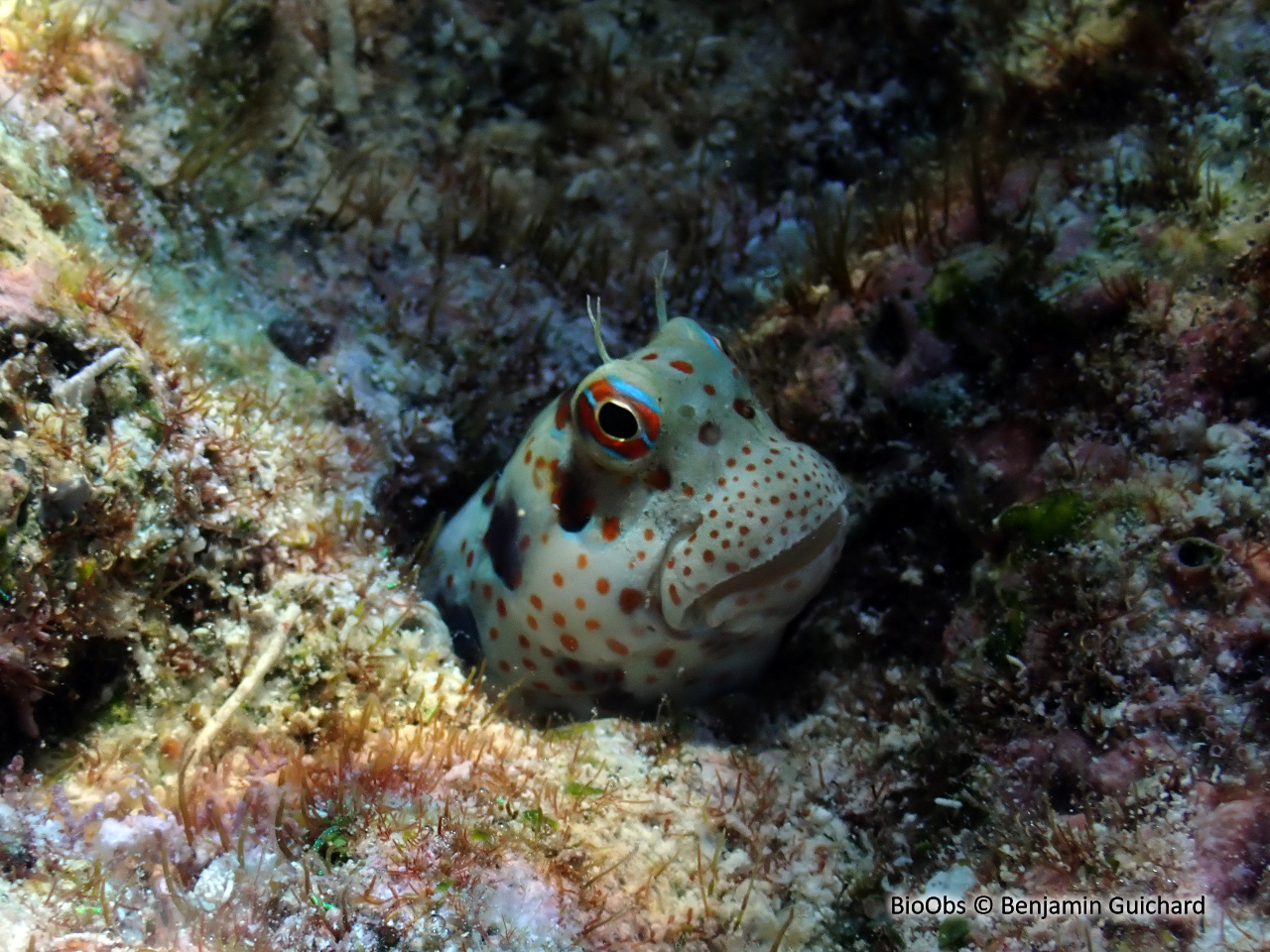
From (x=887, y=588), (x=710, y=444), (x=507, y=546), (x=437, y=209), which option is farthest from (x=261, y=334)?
(x=887, y=588)

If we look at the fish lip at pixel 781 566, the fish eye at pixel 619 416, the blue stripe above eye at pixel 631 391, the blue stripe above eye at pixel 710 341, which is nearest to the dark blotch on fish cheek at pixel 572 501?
the fish eye at pixel 619 416

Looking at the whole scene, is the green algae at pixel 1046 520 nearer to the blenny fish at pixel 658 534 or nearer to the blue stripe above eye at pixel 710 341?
the blenny fish at pixel 658 534

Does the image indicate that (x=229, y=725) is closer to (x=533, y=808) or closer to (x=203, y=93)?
(x=533, y=808)

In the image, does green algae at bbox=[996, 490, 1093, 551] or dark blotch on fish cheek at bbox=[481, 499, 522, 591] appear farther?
dark blotch on fish cheek at bbox=[481, 499, 522, 591]

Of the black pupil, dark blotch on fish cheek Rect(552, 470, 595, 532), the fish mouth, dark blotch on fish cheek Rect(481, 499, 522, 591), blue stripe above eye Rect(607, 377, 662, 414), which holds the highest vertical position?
blue stripe above eye Rect(607, 377, 662, 414)

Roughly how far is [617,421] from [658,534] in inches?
18.4

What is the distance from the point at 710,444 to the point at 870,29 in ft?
12.0

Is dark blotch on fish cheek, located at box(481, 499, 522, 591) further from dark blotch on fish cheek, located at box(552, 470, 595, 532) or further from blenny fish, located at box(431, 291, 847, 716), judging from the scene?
dark blotch on fish cheek, located at box(552, 470, 595, 532)

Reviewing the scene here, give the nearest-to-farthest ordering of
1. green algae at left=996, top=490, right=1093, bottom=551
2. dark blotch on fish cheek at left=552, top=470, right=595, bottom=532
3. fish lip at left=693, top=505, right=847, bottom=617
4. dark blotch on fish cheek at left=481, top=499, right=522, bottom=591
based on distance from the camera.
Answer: green algae at left=996, top=490, right=1093, bottom=551, fish lip at left=693, top=505, right=847, bottom=617, dark blotch on fish cheek at left=552, top=470, right=595, bottom=532, dark blotch on fish cheek at left=481, top=499, right=522, bottom=591

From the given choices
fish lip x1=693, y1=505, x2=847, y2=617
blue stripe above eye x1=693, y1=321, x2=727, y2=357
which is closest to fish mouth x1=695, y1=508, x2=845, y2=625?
fish lip x1=693, y1=505, x2=847, y2=617

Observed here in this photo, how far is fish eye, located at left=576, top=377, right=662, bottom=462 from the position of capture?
10.1ft

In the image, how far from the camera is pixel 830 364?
3.99 meters

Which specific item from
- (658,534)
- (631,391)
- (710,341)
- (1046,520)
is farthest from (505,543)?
(1046,520)

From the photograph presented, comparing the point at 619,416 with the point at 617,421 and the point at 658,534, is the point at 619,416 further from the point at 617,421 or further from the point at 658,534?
the point at 658,534
